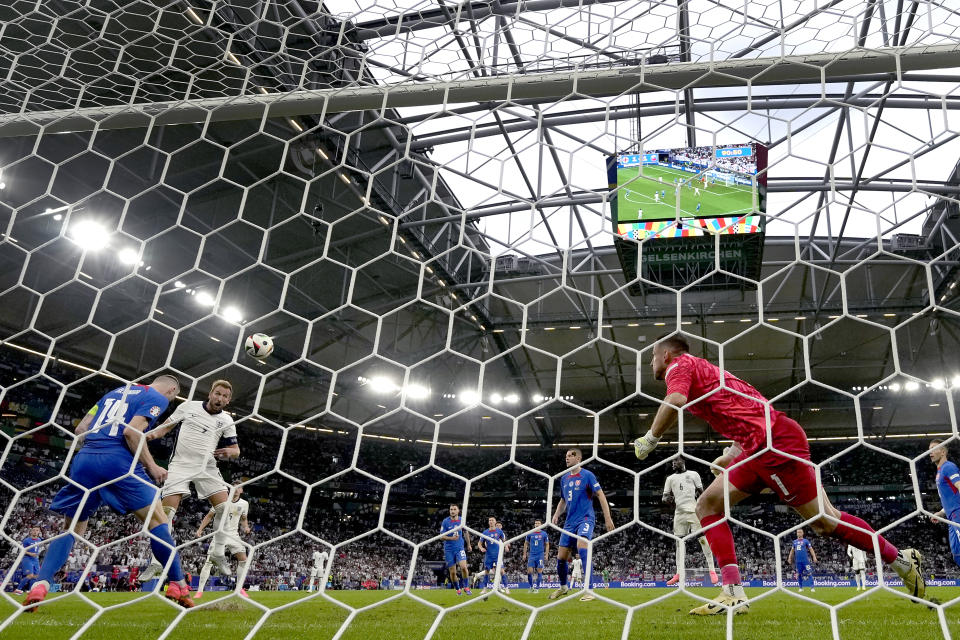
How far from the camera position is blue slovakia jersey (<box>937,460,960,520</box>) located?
16.8ft

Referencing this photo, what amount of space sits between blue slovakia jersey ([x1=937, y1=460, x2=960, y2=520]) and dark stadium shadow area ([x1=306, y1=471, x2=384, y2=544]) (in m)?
18.9

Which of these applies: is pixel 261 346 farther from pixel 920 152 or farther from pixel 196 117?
pixel 920 152

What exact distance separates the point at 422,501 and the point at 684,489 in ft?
61.8

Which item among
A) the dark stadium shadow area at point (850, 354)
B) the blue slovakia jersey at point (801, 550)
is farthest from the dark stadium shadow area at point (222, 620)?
the dark stadium shadow area at point (850, 354)

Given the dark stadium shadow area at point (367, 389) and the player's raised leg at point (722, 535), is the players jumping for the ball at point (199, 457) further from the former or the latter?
the dark stadium shadow area at point (367, 389)

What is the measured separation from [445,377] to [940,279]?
13.8 metres

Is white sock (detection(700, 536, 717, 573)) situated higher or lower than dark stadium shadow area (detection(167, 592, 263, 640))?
higher

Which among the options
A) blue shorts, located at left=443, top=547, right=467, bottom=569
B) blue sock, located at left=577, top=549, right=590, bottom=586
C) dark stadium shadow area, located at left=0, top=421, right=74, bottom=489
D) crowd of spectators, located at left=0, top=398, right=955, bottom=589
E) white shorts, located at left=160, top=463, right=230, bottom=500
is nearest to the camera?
blue sock, located at left=577, top=549, right=590, bottom=586

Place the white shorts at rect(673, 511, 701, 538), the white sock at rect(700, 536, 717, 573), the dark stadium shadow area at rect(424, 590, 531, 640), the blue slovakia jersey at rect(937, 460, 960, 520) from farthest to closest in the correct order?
the white shorts at rect(673, 511, 701, 538) < the white sock at rect(700, 536, 717, 573) < the blue slovakia jersey at rect(937, 460, 960, 520) < the dark stadium shadow area at rect(424, 590, 531, 640)

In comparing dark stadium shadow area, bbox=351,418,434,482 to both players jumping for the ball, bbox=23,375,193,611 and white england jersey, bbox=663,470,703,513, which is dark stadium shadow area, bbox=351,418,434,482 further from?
players jumping for the ball, bbox=23,375,193,611

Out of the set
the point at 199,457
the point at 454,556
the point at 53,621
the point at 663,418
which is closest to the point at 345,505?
the point at 454,556

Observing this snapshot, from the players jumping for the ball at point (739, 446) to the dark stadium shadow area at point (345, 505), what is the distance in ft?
67.9

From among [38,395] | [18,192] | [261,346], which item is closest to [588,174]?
[261,346]

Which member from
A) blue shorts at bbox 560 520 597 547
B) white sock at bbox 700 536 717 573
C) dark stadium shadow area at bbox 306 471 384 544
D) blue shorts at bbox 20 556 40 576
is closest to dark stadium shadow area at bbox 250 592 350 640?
blue shorts at bbox 560 520 597 547
